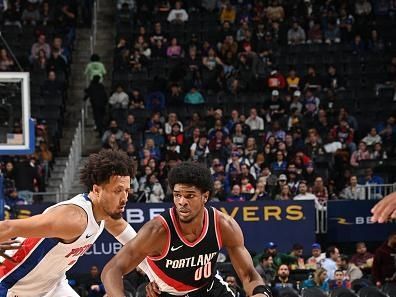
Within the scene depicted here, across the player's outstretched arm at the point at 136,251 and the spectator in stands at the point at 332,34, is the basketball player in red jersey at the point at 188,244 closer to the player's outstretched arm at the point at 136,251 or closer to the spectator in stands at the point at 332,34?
the player's outstretched arm at the point at 136,251

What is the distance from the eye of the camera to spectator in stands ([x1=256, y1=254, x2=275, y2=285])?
46.6ft

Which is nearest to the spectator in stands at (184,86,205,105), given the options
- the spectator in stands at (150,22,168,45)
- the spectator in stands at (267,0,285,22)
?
the spectator in stands at (150,22,168,45)

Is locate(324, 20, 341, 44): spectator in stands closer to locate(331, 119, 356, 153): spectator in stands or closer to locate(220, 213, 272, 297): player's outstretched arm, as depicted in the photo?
locate(331, 119, 356, 153): spectator in stands

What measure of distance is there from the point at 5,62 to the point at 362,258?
9223 mm

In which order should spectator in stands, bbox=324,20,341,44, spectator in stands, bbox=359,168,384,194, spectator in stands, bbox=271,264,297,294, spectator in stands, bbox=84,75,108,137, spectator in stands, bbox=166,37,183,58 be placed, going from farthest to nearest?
spectator in stands, bbox=324,20,341,44, spectator in stands, bbox=166,37,183,58, spectator in stands, bbox=84,75,108,137, spectator in stands, bbox=359,168,384,194, spectator in stands, bbox=271,264,297,294

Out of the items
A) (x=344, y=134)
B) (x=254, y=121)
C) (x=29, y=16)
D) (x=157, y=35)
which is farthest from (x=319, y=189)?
(x=29, y=16)

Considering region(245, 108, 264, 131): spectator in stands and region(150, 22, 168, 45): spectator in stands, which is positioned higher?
region(150, 22, 168, 45): spectator in stands

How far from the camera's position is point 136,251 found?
7.24 metres

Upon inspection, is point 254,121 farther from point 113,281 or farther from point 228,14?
point 113,281

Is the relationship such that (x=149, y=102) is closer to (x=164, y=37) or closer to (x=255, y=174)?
(x=164, y=37)

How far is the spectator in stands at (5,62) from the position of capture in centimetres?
2058

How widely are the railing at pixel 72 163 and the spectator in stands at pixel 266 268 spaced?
4687 mm

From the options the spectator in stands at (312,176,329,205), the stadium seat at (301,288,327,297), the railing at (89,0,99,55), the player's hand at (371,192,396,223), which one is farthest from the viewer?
the railing at (89,0,99,55)

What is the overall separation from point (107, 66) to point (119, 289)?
17.1m
